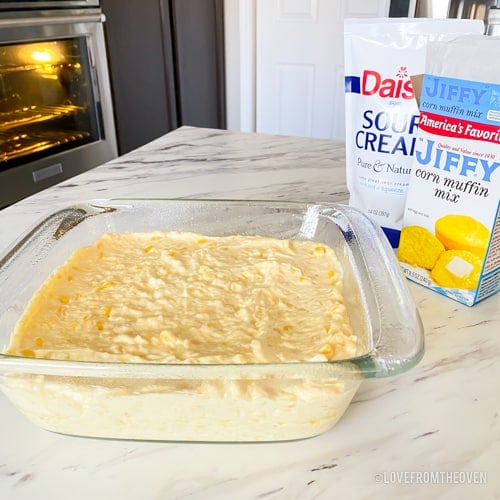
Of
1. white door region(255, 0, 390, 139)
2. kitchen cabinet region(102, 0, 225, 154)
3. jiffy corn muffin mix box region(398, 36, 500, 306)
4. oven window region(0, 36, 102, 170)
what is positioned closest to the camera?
jiffy corn muffin mix box region(398, 36, 500, 306)

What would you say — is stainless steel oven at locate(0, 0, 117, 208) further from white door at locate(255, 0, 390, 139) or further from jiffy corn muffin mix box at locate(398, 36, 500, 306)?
jiffy corn muffin mix box at locate(398, 36, 500, 306)

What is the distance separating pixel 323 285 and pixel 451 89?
281 millimetres

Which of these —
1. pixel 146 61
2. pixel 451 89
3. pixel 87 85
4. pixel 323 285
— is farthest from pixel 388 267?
pixel 146 61

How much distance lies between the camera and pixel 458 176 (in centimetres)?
61

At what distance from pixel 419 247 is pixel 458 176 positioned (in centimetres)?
11

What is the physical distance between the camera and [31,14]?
5.15ft

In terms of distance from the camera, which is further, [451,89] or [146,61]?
[146,61]

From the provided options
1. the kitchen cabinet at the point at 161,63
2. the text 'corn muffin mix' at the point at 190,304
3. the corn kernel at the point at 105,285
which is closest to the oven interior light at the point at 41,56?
the kitchen cabinet at the point at 161,63

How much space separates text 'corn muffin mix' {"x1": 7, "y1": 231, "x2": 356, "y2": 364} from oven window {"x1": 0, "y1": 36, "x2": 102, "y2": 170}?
1149 mm

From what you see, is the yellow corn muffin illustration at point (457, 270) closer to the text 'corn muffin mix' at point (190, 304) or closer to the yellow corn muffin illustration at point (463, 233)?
the yellow corn muffin illustration at point (463, 233)

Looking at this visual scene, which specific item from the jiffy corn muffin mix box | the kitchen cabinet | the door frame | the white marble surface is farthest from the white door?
the white marble surface

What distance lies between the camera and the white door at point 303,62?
2.52m

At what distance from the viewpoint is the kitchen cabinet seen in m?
2.03

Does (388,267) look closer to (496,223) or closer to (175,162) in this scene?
(496,223)
